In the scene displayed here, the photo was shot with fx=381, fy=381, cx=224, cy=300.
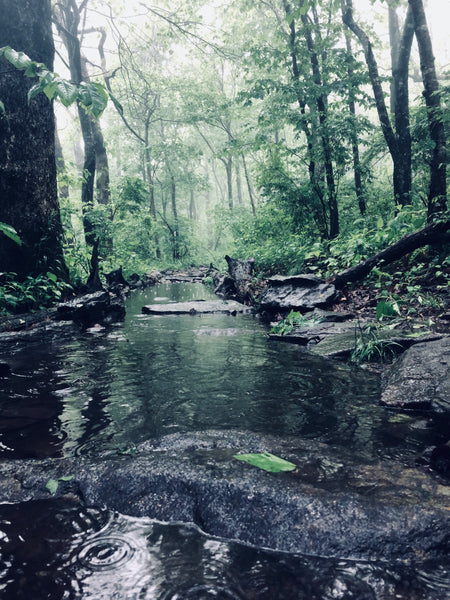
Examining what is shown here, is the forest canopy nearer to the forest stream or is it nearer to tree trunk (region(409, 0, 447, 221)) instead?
tree trunk (region(409, 0, 447, 221))

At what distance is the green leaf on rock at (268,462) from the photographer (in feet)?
6.21

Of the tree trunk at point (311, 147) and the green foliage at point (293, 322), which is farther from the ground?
the tree trunk at point (311, 147)

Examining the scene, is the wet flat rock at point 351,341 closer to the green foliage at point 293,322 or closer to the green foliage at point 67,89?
the green foliage at point 293,322

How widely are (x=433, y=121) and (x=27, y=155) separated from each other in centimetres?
768

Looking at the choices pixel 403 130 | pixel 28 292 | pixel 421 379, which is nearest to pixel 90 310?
pixel 28 292

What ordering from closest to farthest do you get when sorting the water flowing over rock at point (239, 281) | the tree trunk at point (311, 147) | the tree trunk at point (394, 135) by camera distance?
the tree trunk at point (311, 147), the tree trunk at point (394, 135), the water flowing over rock at point (239, 281)

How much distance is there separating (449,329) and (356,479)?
3491 millimetres

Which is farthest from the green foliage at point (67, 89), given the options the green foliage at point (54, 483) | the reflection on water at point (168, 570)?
the reflection on water at point (168, 570)

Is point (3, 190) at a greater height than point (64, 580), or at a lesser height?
greater

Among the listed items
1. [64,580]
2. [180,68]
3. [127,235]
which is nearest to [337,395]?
[64,580]

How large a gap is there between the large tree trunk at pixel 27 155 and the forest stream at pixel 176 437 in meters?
2.01

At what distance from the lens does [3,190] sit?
6.48 metres

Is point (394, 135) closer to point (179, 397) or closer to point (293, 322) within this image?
point (293, 322)

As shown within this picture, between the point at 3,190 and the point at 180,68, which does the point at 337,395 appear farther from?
the point at 180,68
